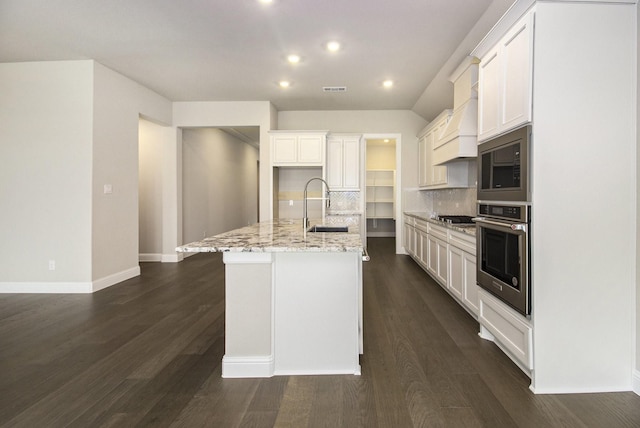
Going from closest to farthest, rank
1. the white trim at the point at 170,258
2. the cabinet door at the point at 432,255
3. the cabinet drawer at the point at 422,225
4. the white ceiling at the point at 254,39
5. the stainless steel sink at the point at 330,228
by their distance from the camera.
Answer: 1. the white ceiling at the point at 254,39
2. the stainless steel sink at the point at 330,228
3. the cabinet door at the point at 432,255
4. the cabinet drawer at the point at 422,225
5. the white trim at the point at 170,258

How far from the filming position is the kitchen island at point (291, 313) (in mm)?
2137

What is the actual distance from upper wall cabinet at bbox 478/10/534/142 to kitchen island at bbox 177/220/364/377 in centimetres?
131

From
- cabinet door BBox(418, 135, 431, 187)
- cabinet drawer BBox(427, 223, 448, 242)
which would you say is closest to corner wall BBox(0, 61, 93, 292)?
cabinet drawer BBox(427, 223, 448, 242)

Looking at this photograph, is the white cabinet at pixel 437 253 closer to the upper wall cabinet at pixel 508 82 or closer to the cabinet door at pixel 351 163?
the upper wall cabinet at pixel 508 82

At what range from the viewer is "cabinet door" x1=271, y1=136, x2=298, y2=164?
5863mm

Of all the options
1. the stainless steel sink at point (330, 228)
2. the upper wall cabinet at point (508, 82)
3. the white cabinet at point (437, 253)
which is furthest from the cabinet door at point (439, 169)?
the stainless steel sink at point (330, 228)

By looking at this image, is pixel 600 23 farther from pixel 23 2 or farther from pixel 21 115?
pixel 21 115

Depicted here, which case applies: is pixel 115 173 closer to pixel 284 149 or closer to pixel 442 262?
pixel 284 149

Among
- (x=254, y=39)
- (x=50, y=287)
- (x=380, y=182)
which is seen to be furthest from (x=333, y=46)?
(x=380, y=182)

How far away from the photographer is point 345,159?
20.3ft

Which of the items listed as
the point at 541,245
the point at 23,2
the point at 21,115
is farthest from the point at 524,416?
the point at 21,115

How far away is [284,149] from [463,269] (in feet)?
12.1

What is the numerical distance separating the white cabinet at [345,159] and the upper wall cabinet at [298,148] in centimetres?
31

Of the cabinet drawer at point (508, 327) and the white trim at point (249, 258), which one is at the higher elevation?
the white trim at point (249, 258)
